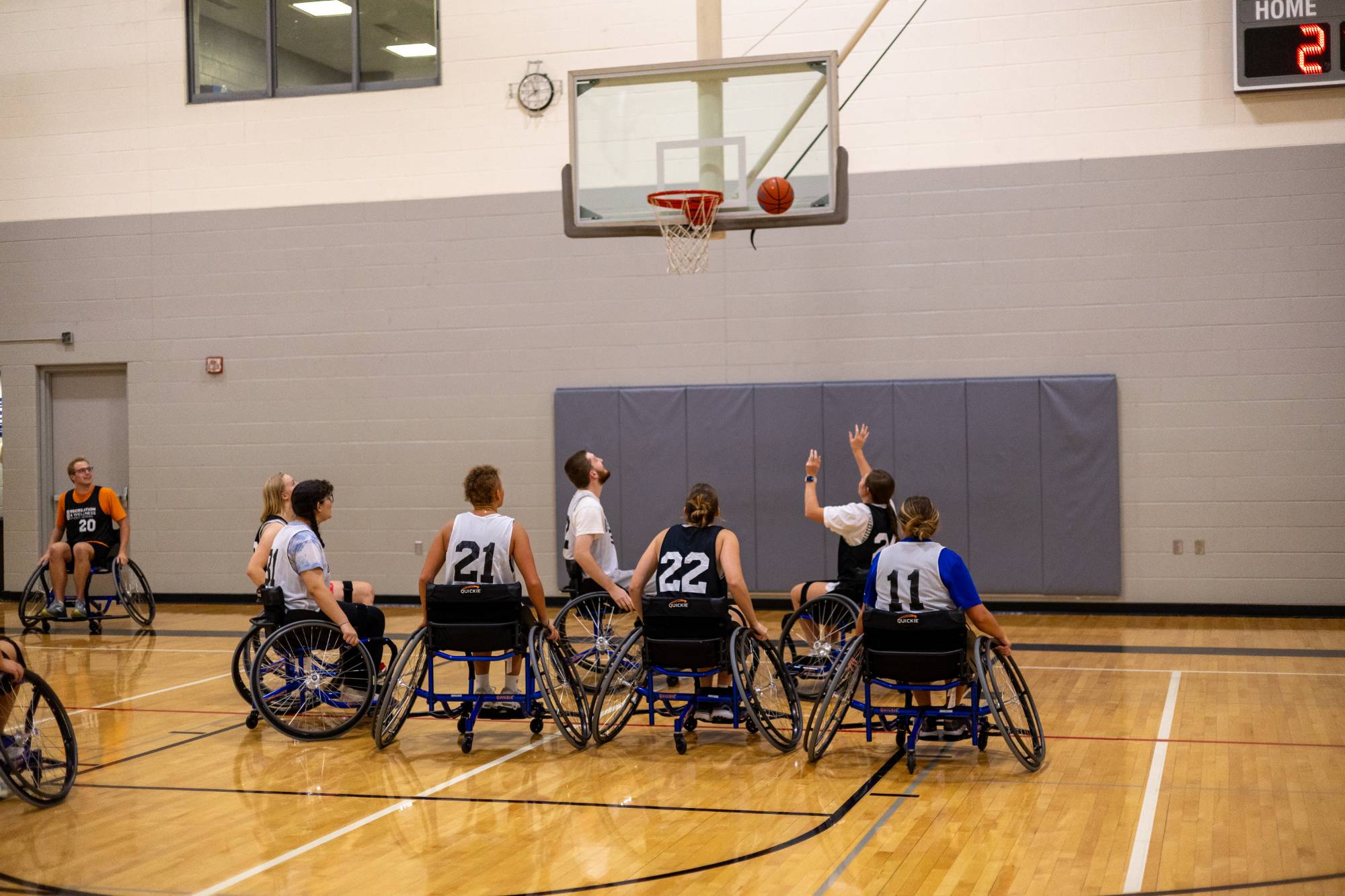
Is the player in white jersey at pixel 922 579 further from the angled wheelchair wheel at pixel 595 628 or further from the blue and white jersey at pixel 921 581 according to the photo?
the angled wheelchair wheel at pixel 595 628

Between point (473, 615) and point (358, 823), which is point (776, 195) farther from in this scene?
point (358, 823)

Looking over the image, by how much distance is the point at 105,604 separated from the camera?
8992mm

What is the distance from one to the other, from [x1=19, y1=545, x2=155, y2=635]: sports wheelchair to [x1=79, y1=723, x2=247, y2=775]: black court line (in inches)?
140

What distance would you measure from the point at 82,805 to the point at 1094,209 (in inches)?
293

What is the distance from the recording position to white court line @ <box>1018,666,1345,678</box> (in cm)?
658

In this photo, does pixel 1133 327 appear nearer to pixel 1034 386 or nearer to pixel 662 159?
pixel 1034 386

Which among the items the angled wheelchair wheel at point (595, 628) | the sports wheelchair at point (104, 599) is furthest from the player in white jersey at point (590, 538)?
the sports wheelchair at point (104, 599)

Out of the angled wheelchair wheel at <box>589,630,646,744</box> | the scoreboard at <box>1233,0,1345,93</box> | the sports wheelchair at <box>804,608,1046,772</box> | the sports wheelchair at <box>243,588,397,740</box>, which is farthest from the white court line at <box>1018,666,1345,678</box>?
the scoreboard at <box>1233,0,1345,93</box>

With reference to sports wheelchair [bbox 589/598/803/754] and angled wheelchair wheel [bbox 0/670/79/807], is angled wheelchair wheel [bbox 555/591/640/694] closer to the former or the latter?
sports wheelchair [bbox 589/598/803/754]

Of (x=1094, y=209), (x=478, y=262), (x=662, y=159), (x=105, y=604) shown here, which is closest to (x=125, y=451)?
(x=105, y=604)

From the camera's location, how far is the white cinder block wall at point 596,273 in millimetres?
8805

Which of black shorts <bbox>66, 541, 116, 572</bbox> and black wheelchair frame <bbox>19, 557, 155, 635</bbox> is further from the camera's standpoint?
black shorts <bbox>66, 541, 116, 572</bbox>

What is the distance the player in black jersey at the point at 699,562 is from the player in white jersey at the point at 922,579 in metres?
0.52

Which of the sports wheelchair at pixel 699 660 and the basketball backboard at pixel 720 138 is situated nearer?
the sports wheelchair at pixel 699 660
